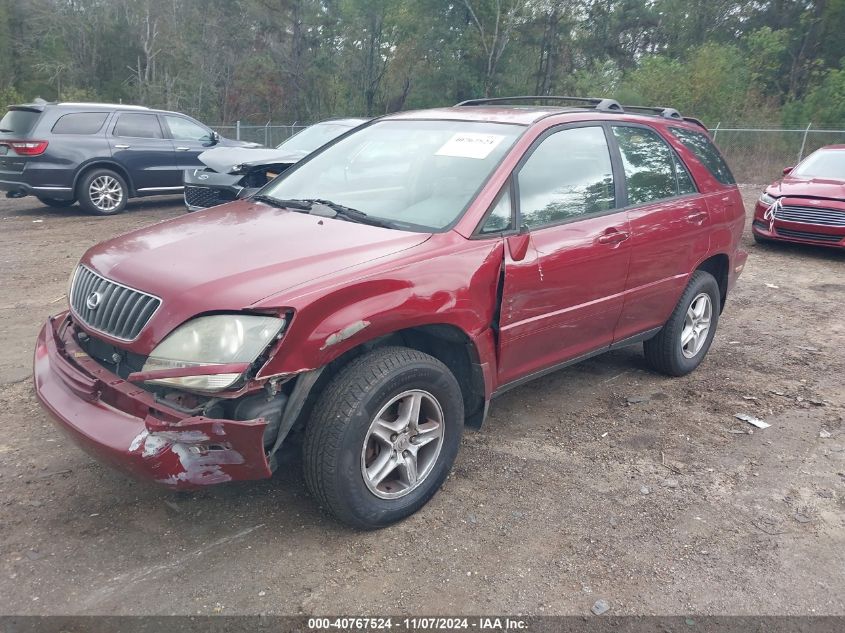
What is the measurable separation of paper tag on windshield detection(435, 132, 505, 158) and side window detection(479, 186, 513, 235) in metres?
0.29

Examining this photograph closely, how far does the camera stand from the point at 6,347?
16.0ft

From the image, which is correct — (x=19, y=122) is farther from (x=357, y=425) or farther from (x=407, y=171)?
(x=357, y=425)

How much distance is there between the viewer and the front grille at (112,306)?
2.61 metres

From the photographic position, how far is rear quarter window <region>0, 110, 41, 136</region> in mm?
10000

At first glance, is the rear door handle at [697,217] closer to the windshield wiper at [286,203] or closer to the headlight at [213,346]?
the windshield wiper at [286,203]

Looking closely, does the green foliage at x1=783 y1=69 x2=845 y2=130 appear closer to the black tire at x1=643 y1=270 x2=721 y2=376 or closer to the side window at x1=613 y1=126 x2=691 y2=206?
the black tire at x1=643 y1=270 x2=721 y2=376

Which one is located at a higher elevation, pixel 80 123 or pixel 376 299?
pixel 80 123

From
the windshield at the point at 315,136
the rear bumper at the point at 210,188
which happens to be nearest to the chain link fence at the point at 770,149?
the windshield at the point at 315,136

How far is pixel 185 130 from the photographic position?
11758 mm

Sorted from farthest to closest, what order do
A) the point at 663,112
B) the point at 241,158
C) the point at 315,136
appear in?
the point at 315,136
the point at 241,158
the point at 663,112

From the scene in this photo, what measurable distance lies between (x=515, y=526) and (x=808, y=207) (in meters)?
7.95

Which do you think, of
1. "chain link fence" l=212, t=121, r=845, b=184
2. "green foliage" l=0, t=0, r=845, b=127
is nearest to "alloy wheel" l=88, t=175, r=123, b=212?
"chain link fence" l=212, t=121, r=845, b=184

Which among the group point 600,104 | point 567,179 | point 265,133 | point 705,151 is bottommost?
point 567,179

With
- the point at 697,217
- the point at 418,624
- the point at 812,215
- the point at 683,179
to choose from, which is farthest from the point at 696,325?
the point at 812,215
